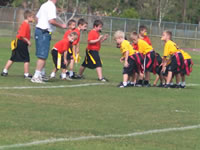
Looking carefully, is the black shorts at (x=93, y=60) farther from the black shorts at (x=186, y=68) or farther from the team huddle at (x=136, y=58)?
the black shorts at (x=186, y=68)

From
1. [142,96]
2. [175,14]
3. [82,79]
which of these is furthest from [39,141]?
[175,14]

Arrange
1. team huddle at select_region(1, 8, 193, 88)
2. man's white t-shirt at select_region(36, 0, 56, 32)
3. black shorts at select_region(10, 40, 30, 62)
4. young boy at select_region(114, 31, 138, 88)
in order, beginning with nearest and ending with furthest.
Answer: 1. man's white t-shirt at select_region(36, 0, 56, 32)
2. young boy at select_region(114, 31, 138, 88)
3. team huddle at select_region(1, 8, 193, 88)
4. black shorts at select_region(10, 40, 30, 62)

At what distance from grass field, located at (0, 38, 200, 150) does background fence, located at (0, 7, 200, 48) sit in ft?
109

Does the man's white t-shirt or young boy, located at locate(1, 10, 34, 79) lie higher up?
the man's white t-shirt

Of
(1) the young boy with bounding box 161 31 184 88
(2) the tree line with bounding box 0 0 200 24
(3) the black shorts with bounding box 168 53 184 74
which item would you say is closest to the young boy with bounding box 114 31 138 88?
(1) the young boy with bounding box 161 31 184 88

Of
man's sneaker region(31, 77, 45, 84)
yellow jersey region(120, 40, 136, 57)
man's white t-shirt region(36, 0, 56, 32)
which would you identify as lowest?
man's sneaker region(31, 77, 45, 84)

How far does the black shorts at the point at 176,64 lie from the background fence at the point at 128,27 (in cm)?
3171

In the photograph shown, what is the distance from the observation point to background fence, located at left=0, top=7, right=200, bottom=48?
46625 millimetres

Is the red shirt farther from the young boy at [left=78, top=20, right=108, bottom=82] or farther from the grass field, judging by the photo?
the grass field

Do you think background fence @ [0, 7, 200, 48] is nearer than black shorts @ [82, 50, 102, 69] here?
No

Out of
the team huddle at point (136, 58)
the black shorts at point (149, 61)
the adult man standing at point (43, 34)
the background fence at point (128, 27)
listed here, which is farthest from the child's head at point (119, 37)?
the background fence at point (128, 27)

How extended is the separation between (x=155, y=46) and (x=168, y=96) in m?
36.8

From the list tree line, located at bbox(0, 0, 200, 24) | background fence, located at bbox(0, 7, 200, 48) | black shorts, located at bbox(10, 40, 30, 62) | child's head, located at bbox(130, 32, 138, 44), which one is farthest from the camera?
tree line, located at bbox(0, 0, 200, 24)

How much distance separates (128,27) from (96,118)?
1627 inches
